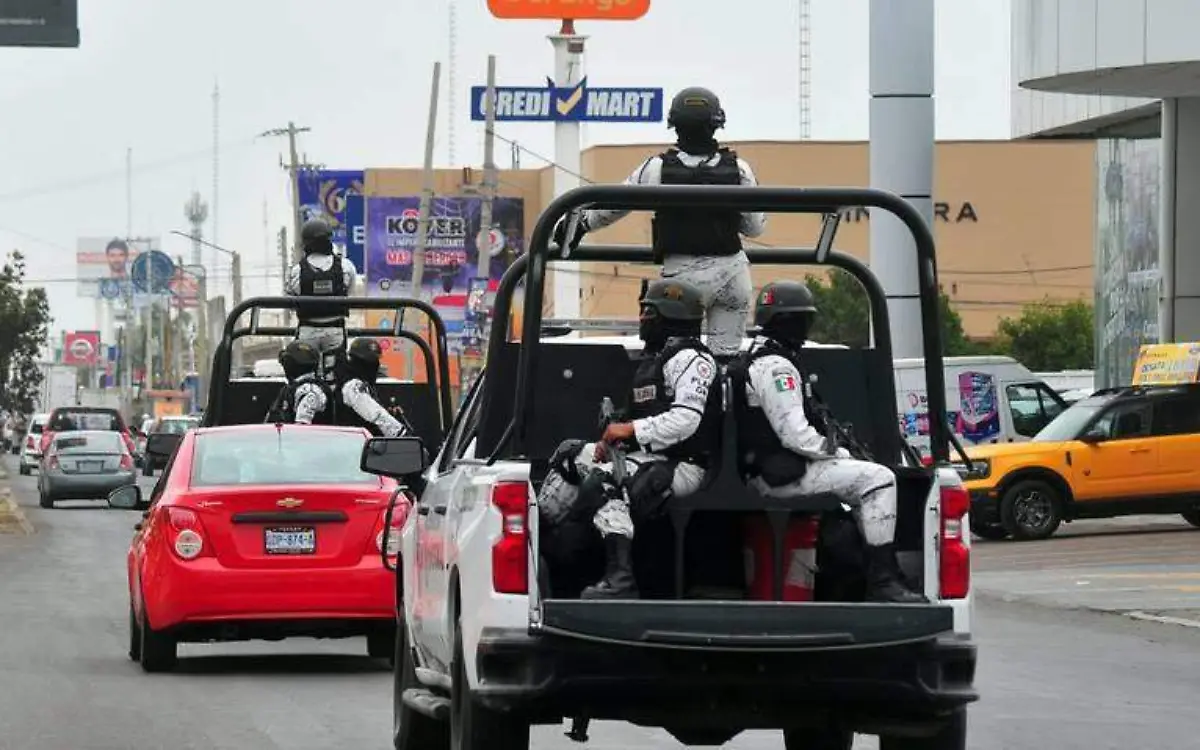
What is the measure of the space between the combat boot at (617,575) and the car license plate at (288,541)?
643cm

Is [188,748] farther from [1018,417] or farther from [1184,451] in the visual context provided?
[1018,417]

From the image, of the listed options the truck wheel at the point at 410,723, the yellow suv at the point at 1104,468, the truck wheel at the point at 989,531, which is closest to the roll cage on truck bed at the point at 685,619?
the truck wheel at the point at 410,723

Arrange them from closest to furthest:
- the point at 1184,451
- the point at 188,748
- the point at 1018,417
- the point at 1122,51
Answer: the point at 188,748 < the point at 1184,451 < the point at 1122,51 < the point at 1018,417

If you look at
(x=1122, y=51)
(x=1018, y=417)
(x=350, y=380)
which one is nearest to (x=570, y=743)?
(x=350, y=380)

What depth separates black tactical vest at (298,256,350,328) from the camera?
19812 millimetres

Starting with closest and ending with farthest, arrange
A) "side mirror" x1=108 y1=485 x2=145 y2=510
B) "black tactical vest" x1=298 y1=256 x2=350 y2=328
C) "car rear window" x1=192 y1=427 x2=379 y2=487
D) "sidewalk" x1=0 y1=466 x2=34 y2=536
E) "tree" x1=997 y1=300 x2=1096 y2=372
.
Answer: "car rear window" x1=192 y1=427 x2=379 y2=487
"side mirror" x1=108 y1=485 x2=145 y2=510
"black tactical vest" x1=298 y1=256 x2=350 y2=328
"sidewalk" x1=0 y1=466 x2=34 y2=536
"tree" x1=997 y1=300 x2=1096 y2=372

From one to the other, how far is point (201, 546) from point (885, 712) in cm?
705

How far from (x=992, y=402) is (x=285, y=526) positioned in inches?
1035

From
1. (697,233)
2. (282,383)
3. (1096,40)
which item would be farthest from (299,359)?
(1096,40)

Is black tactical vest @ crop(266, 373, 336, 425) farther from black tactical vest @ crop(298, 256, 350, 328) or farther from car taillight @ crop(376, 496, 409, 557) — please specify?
car taillight @ crop(376, 496, 409, 557)

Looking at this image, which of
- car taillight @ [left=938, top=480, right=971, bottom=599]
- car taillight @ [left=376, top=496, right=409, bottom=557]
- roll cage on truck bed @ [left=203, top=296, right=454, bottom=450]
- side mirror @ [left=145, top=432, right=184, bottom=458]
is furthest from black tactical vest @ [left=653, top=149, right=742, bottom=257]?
roll cage on truck bed @ [left=203, top=296, right=454, bottom=450]

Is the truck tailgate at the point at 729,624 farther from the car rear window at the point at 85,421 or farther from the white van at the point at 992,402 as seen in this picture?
the car rear window at the point at 85,421

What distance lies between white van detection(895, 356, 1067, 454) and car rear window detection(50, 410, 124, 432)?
22913 millimetres

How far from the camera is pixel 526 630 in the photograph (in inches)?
343
